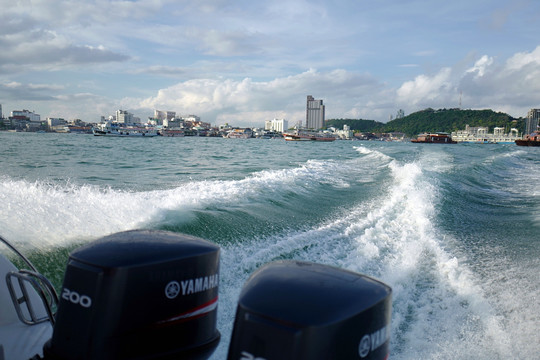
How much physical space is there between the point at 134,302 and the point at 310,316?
67cm

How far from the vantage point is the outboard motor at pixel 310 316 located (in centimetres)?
116

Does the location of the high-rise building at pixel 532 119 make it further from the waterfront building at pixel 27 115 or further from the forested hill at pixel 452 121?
the waterfront building at pixel 27 115

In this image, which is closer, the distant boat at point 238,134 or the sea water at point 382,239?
the sea water at point 382,239

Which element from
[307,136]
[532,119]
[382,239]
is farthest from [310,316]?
[532,119]

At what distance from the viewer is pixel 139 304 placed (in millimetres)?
1474

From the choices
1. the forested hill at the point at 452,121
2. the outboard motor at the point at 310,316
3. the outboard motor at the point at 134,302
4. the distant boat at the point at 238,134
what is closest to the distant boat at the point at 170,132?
the distant boat at the point at 238,134

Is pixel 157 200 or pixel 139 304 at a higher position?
pixel 139 304

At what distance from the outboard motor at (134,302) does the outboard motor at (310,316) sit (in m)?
0.34

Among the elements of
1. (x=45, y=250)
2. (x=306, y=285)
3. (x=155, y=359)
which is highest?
(x=306, y=285)

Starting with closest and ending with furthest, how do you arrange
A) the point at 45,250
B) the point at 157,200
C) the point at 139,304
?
the point at 139,304
the point at 45,250
the point at 157,200

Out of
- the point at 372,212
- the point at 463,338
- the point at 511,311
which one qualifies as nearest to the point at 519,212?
the point at 372,212

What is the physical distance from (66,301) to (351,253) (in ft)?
12.4

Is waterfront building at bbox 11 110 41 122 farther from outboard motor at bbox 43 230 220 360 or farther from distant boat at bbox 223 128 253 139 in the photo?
outboard motor at bbox 43 230 220 360

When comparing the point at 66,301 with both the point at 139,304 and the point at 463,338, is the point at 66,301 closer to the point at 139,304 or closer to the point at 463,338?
the point at 139,304
